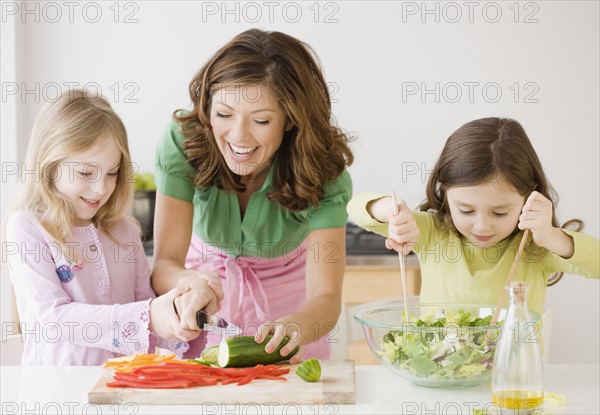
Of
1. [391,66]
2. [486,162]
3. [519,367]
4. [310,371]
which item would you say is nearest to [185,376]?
[310,371]

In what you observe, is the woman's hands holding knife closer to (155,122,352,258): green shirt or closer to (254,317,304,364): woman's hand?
(254,317,304,364): woman's hand

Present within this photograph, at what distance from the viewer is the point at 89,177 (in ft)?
6.38

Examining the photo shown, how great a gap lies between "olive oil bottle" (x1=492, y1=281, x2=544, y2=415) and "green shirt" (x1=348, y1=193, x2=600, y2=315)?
22.0 inches

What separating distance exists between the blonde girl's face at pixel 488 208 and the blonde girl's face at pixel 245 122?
43cm

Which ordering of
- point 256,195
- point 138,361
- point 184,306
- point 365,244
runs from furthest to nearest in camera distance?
point 365,244 → point 256,195 → point 184,306 → point 138,361

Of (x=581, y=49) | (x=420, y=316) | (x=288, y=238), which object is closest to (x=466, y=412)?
(x=420, y=316)

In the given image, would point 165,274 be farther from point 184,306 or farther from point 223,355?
point 223,355

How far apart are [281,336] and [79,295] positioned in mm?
558

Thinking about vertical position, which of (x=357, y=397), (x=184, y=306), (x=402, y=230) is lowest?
(x=357, y=397)

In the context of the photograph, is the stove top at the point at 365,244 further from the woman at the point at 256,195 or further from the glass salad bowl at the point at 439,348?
the glass salad bowl at the point at 439,348

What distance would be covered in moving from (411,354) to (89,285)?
2.79ft

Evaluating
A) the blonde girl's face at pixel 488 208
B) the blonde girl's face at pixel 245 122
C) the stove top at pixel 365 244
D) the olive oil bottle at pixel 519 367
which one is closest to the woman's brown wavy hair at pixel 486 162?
the blonde girl's face at pixel 488 208

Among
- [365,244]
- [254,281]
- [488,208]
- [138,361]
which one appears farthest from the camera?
[365,244]

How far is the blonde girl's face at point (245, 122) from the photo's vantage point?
1.85 m
